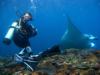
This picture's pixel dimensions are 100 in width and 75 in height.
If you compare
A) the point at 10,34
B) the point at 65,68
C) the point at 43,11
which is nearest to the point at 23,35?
the point at 10,34

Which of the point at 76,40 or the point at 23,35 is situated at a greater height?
the point at 76,40

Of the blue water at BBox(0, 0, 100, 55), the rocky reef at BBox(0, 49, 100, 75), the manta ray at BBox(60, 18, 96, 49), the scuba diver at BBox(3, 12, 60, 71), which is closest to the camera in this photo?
the rocky reef at BBox(0, 49, 100, 75)

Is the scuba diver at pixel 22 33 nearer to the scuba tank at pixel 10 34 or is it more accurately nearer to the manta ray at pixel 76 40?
the scuba tank at pixel 10 34

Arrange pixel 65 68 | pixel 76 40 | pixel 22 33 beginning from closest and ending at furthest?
1. pixel 65 68
2. pixel 22 33
3. pixel 76 40

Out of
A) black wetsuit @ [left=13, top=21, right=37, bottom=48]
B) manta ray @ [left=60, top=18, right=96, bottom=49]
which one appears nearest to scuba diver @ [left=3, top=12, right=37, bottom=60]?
black wetsuit @ [left=13, top=21, right=37, bottom=48]

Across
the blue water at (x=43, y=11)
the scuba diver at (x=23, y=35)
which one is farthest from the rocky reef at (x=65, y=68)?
the blue water at (x=43, y=11)

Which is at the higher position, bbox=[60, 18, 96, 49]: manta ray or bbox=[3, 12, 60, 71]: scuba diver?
bbox=[60, 18, 96, 49]: manta ray

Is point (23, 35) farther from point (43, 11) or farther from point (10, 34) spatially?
point (43, 11)

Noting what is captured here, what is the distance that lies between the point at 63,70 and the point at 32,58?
5.78ft

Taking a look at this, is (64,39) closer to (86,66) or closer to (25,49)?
(25,49)

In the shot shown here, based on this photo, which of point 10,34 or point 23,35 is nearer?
point 10,34

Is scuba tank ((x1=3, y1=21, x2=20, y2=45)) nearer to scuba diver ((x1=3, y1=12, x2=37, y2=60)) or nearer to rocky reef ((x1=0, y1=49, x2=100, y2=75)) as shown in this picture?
scuba diver ((x1=3, y1=12, x2=37, y2=60))

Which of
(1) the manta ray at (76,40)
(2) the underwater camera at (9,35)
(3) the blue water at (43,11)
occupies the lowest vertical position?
(2) the underwater camera at (9,35)

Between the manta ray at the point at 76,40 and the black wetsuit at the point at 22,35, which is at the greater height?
the manta ray at the point at 76,40
